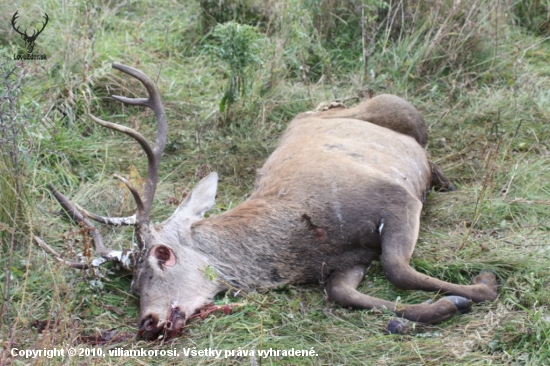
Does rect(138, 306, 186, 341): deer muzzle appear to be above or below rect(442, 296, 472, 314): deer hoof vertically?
below

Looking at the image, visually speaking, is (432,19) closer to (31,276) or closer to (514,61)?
(514,61)

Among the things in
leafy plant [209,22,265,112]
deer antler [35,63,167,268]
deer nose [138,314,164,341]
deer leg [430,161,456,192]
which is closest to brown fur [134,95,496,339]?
deer nose [138,314,164,341]

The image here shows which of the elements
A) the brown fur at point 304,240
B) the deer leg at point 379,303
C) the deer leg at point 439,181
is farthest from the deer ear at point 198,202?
the deer leg at point 439,181

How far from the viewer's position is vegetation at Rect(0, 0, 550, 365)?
13.0ft

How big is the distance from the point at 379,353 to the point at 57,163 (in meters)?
3.26

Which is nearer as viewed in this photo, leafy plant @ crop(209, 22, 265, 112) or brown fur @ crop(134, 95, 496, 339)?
brown fur @ crop(134, 95, 496, 339)

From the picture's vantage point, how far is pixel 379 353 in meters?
3.79

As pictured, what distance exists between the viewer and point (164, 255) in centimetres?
439

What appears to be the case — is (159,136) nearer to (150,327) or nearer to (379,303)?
(150,327)

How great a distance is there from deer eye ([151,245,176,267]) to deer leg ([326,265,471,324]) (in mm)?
912

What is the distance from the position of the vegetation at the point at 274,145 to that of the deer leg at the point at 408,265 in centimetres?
8

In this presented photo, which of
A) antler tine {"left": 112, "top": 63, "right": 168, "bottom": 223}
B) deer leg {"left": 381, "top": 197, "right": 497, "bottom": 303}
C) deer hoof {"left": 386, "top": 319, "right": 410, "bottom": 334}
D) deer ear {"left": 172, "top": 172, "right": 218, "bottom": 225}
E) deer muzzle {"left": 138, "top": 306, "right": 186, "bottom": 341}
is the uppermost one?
antler tine {"left": 112, "top": 63, "right": 168, "bottom": 223}

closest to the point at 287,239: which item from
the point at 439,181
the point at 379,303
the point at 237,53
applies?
the point at 379,303

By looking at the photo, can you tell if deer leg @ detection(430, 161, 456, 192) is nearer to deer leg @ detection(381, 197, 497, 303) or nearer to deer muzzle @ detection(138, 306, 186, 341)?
deer leg @ detection(381, 197, 497, 303)
